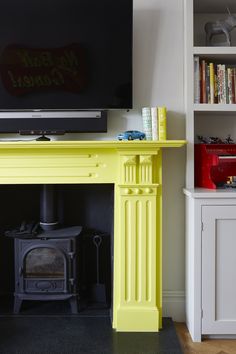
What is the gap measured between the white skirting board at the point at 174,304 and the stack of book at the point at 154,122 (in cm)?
100

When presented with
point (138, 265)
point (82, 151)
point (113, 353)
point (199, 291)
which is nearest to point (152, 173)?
point (82, 151)

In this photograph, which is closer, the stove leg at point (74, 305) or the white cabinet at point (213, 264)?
the white cabinet at point (213, 264)

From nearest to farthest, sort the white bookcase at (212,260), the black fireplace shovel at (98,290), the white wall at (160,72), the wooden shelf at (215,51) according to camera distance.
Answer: the white bookcase at (212,260) → the wooden shelf at (215,51) → the white wall at (160,72) → the black fireplace shovel at (98,290)

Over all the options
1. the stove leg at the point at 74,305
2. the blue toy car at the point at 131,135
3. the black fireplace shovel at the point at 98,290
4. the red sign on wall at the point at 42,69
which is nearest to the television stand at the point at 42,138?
the red sign on wall at the point at 42,69

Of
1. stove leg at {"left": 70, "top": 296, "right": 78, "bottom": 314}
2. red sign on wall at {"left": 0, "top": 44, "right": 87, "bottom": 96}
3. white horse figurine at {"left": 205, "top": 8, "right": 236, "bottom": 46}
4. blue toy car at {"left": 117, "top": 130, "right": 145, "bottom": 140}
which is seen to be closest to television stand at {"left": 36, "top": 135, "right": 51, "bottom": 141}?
red sign on wall at {"left": 0, "top": 44, "right": 87, "bottom": 96}

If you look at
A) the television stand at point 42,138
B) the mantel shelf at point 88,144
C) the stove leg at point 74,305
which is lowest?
the stove leg at point 74,305

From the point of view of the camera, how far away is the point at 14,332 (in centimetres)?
196

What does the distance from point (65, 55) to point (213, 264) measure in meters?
1.48

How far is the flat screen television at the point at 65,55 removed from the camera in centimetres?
198

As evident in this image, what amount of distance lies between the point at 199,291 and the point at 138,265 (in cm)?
37

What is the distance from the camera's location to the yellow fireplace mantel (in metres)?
1.98

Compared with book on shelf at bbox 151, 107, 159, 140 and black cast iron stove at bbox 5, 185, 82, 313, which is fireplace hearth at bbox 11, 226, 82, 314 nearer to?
black cast iron stove at bbox 5, 185, 82, 313

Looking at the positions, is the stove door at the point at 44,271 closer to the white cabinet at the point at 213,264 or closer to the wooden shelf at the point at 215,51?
the white cabinet at the point at 213,264

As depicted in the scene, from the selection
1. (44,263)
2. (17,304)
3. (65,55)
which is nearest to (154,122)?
(65,55)
